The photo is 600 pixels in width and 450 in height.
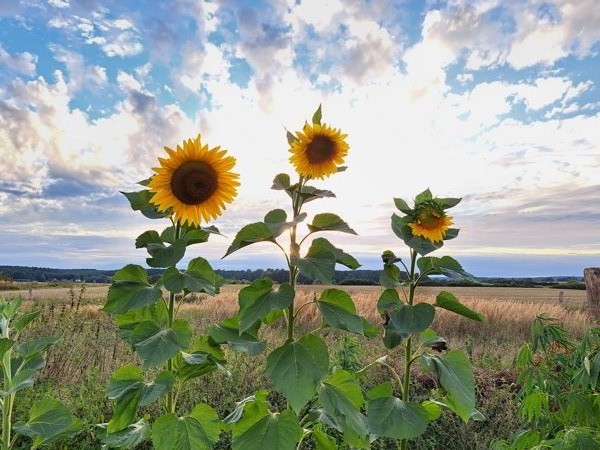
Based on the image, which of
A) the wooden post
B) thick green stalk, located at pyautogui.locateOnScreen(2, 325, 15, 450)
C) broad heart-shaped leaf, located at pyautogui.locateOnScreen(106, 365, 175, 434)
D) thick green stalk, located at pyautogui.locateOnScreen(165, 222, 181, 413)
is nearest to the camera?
broad heart-shaped leaf, located at pyautogui.locateOnScreen(106, 365, 175, 434)

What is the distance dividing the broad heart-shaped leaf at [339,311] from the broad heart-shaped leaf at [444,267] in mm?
392

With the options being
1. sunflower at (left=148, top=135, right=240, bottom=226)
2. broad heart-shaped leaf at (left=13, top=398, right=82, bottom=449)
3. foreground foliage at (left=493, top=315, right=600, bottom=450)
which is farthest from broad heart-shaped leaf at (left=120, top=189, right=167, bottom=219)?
foreground foliage at (left=493, top=315, right=600, bottom=450)

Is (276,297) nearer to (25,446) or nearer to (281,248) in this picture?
(281,248)

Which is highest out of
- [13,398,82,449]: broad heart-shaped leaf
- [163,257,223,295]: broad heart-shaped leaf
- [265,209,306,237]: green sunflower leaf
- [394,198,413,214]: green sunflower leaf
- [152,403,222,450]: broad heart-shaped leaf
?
[394,198,413,214]: green sunflower leaf

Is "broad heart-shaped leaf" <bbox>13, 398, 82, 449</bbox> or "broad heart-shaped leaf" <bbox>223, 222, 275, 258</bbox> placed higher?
"broad heart-shaped leaf" <bbox>223, 222, 275, 258</bbox>

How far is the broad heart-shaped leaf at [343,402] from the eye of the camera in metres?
1.76

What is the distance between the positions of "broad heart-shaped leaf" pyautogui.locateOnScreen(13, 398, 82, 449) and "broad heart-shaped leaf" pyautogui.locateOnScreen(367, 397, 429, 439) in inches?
62.3

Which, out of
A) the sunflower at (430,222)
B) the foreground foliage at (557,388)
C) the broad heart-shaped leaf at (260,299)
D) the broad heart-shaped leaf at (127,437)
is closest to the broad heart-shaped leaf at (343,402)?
the broad heart-shaped leaf at (260,299)

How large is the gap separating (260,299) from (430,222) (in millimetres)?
745

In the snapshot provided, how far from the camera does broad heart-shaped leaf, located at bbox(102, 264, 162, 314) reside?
1.85 m

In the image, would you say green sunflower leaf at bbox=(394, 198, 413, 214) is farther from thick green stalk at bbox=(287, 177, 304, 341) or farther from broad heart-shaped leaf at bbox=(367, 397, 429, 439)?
broad heart-shaped leaf at bbox=(367, 397, 429, 439)

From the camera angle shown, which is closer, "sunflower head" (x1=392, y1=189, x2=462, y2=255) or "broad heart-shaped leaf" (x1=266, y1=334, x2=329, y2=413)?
"broad heart-shaped leaf" (x1=266, y1=334, x2=329, y2=413)

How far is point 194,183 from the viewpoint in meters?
2.06

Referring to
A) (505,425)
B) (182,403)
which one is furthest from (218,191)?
(505,425)
